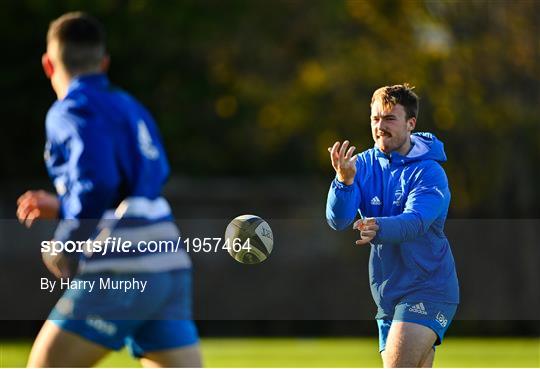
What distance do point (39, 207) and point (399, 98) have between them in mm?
2044

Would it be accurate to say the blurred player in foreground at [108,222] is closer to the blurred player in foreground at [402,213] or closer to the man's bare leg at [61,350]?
the man's bare leg at [61,350]

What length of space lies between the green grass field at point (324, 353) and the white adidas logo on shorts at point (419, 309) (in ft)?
38.5

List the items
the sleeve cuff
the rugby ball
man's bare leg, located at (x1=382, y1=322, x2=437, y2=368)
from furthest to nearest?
the rugby ball
man's bare leg, located at (x1=382, y1=322, x2=437, y2=368)
the sleeve cuff

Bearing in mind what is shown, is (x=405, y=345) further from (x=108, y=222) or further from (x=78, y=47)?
(x=78, y=47)

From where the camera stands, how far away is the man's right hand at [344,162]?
263 inches

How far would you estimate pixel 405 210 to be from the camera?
6.90 meters

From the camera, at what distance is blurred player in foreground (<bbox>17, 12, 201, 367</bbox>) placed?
20.5 ft

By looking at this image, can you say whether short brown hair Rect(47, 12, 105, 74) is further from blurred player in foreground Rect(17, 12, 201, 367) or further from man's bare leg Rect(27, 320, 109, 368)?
man's bare leg Rect(27, 320, 109, 368)

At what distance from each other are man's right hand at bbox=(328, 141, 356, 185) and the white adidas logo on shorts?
0.83m

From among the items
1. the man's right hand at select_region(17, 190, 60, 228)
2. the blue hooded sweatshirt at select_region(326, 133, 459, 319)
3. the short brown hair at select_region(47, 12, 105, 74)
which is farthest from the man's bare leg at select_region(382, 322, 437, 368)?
the short brown hair at select_region(47, 12, 105, 74)
